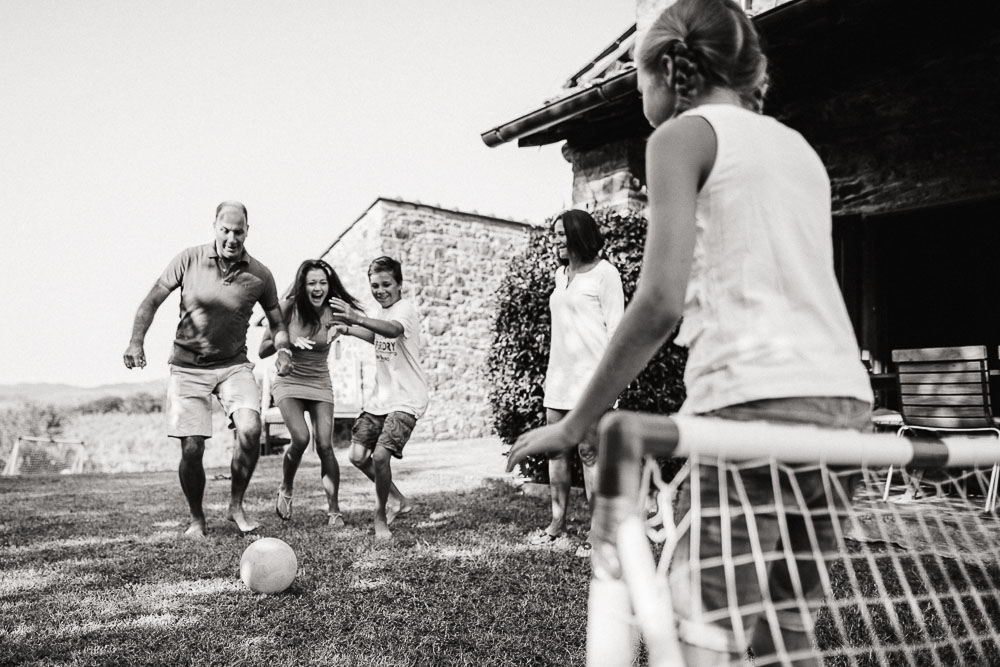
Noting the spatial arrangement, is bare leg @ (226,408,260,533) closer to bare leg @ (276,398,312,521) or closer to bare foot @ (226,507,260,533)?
bare foot @ (226,507,260,533)

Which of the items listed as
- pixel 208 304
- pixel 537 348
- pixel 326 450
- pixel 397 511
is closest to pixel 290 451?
pixel 326 450

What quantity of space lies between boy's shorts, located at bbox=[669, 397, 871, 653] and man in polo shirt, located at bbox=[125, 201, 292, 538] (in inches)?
163

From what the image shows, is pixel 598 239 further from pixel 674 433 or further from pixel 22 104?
pixel 22 104

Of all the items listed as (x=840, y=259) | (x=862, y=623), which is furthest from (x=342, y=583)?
(x=840, y=259)

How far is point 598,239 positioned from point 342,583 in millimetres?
2336

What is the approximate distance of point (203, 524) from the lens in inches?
190

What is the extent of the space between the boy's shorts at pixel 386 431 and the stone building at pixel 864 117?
275cm

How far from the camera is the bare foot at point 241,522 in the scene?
480cm

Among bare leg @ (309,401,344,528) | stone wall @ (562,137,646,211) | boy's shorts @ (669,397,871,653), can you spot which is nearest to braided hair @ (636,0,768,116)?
boy's shorts @ (669,397,871,653)

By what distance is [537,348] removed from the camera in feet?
19.7

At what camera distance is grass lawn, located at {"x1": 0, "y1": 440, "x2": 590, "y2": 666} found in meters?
2.66

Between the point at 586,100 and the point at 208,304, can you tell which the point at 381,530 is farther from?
the point at 586,100

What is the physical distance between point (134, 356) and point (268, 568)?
2.11 meters

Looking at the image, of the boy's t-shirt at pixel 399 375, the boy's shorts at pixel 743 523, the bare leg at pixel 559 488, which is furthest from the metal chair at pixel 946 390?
the boy's shorts at pixel 743 523
